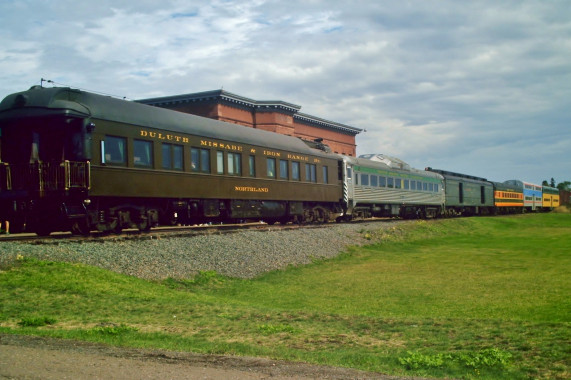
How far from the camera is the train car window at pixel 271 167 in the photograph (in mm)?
24278

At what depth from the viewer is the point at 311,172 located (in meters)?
28.1

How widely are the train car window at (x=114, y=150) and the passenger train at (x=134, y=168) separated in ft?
0.10

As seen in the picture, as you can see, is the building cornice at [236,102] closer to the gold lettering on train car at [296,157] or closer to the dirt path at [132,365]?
the gold lettering on train car at [296,157]

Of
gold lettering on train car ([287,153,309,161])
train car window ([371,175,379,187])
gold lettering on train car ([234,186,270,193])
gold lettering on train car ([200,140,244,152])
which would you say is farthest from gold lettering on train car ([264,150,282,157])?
train car window ([371,175,379,187])

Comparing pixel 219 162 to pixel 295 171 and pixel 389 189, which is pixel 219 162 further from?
pixel 389 189

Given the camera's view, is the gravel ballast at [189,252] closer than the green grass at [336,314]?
No

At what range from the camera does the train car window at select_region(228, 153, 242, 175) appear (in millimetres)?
21781

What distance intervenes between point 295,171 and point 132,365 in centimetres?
2087

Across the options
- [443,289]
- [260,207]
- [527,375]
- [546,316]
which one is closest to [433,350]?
[527,375]

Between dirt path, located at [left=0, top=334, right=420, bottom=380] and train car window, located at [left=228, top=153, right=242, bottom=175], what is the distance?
15.2 m

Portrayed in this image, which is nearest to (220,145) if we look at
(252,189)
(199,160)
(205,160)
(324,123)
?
(205,160)

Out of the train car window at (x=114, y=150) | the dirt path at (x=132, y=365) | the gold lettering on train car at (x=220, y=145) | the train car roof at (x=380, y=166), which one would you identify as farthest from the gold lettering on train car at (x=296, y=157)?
the dirt path at (x=132, y=365)

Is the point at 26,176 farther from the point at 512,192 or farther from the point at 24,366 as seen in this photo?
the point at 512,192

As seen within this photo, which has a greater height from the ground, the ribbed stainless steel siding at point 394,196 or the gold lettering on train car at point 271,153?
the gold lettering on train car at point 271,153
